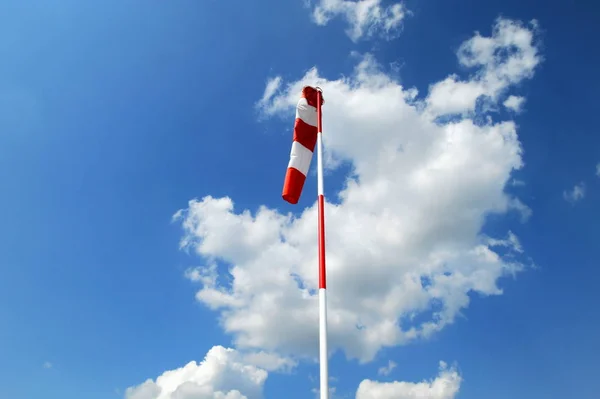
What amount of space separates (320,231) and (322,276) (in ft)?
7.47

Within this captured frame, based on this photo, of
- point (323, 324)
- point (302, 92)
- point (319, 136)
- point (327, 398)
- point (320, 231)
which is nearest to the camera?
point (327, 398)

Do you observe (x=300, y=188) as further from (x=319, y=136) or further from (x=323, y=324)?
(x=323, y=324)

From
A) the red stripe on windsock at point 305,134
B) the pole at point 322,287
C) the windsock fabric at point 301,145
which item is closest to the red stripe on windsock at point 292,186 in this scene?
the windsock fabric at point 301,145

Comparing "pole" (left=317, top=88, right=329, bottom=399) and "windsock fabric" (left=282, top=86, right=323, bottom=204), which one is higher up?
"windsock fabric" (left=282, top=86, right=323, bottom=204)

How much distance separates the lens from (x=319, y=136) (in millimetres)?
22688

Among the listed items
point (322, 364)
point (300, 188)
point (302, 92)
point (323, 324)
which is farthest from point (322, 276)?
point (302, 92)

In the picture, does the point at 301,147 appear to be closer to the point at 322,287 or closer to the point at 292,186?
the point at 292,186

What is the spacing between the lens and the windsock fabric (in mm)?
23450

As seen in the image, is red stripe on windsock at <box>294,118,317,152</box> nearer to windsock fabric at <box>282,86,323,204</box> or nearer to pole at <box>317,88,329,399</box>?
windsock fabric at <box>282,86,323,204</box>

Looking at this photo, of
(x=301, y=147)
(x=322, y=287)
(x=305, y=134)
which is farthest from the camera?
(x=305, y=134)

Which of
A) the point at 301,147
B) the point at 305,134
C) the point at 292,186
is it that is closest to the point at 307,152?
the point at 301,147

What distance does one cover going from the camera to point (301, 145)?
24422 millimetres

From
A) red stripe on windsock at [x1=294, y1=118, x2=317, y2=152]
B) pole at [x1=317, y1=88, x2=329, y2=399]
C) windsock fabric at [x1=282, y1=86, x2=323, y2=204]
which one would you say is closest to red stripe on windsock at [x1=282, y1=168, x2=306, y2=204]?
windsock fabric at [x1=282, y1=86, x2=323, y2=204]

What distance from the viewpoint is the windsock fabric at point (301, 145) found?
2345 centimetres
